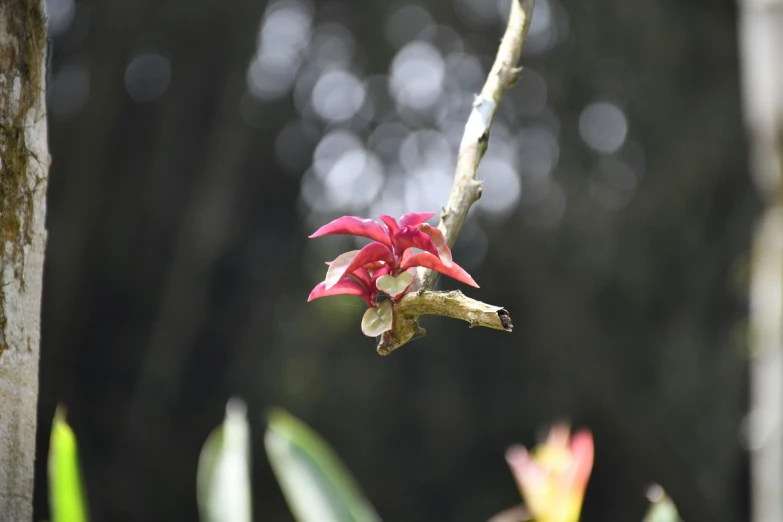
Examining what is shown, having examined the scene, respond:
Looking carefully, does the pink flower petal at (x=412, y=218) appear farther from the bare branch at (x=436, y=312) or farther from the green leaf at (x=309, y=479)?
the green leaf at (x=309, y=479)

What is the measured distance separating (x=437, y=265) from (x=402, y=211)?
280 centimetres

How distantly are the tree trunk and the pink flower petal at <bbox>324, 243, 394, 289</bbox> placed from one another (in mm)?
1275

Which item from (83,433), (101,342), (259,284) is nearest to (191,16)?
(259,284)

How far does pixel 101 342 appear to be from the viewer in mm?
2975

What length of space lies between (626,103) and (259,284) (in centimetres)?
165

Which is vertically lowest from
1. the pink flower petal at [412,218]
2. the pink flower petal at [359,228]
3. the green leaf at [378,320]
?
the green leaf at [378,320]

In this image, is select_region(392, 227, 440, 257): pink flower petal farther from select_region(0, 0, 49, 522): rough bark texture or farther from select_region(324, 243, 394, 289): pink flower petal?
select_region(0, 0, 49, 522): rough bark texture

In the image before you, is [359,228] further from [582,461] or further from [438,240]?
[582,461]

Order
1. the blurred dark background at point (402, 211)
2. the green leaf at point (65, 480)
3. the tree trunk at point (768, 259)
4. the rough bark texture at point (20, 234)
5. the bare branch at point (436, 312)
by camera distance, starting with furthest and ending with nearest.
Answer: the blurred dark background at point (402, 211) → the tree trunk at point (768, 259) → the green leaf at point (65, 480) → the rough bark texture at point (20, 234) → the bare branch at point (436, 312)

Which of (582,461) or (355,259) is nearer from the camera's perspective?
(355,259)

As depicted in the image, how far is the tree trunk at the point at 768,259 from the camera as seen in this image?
1468mm

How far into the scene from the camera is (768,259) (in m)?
1.62

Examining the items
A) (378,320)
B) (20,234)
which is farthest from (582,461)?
(20,234)

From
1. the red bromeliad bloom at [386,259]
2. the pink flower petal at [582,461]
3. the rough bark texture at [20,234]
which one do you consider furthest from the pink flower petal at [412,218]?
the pink flower petal at [582,461]
